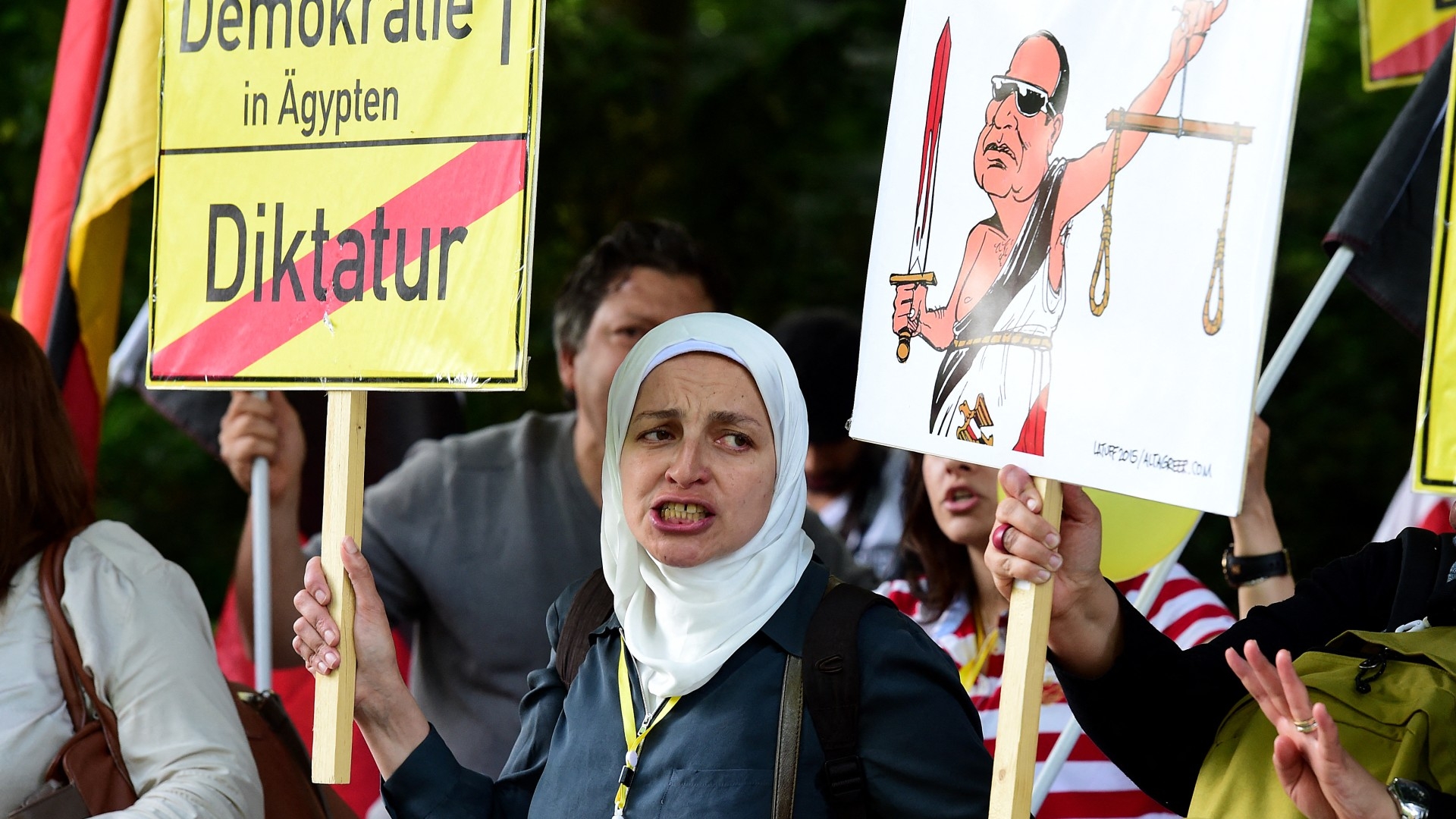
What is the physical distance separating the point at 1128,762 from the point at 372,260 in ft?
4.55

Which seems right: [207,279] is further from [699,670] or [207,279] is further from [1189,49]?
[1189,49]

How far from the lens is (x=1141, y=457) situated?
1.87 meters

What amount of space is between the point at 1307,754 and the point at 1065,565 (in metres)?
0.45

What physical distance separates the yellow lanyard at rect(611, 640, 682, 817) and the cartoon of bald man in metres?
0.61

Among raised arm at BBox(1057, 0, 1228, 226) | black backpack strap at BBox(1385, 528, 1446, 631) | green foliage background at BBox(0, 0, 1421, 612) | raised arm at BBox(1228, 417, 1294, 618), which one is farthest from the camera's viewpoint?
green foliage background at BBox(0, 0, 1421, 612)

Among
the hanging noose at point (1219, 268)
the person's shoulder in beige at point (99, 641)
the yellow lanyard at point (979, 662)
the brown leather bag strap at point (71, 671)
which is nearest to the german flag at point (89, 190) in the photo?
the person's shoulder in beige at point (99, 641)

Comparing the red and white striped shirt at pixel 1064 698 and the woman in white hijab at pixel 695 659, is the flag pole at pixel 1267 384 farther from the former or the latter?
the woman in white hijab at pixel 695 659

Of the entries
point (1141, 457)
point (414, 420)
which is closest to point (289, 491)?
point (414, 420)

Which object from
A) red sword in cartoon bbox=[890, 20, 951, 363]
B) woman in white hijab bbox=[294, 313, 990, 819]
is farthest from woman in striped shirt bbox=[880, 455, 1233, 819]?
red sword in cartoon bbox=[890, 20, 951, 363]

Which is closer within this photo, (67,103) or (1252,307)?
(1252,307)

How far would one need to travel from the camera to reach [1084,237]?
198 centimetres

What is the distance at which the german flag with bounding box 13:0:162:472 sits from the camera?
3.36 metres

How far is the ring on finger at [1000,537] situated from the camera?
202cm

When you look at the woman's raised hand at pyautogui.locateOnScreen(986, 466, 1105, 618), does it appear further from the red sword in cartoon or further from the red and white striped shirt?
the red and white striped shirt
